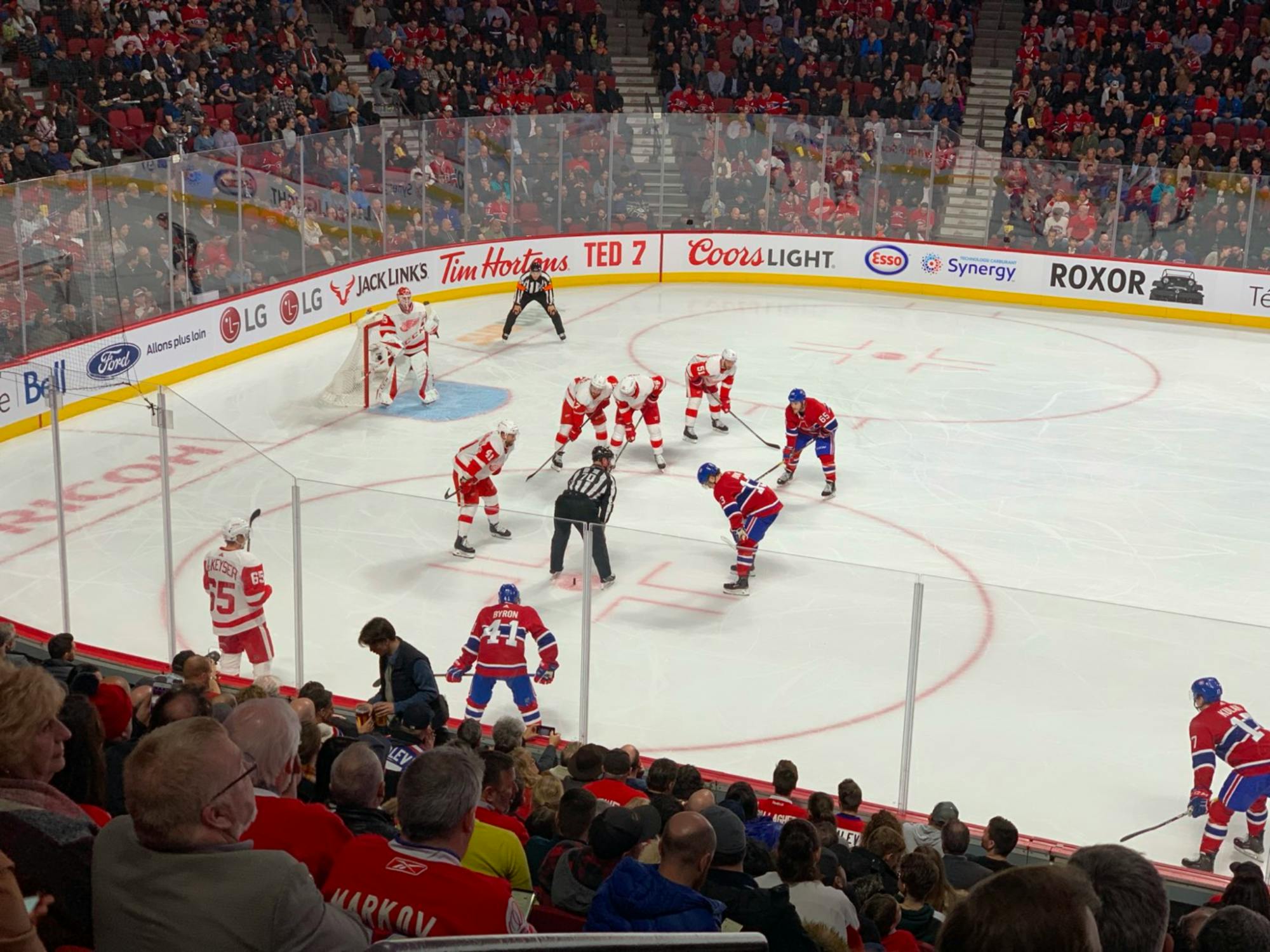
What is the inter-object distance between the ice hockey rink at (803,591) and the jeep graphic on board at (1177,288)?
7861mm

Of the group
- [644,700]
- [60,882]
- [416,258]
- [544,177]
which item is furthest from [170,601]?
[544,177]

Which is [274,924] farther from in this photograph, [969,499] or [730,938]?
[969,499]

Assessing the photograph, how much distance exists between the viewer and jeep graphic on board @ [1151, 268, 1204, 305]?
2297 centimetres

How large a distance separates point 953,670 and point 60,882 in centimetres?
546

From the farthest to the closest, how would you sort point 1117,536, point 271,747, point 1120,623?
point 1117,536 → point 1120,623 → point 271,747

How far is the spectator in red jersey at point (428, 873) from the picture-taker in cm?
329

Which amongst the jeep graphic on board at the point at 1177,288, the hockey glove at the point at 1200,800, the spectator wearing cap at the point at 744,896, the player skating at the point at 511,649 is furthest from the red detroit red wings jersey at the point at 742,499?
the jeep graphic on board at the point at 1177,288

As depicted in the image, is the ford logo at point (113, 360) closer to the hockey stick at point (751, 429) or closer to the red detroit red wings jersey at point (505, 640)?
the hockey stick at point (751, 429)

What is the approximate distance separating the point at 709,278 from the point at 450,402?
903 centimetres

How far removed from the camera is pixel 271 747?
389 cm

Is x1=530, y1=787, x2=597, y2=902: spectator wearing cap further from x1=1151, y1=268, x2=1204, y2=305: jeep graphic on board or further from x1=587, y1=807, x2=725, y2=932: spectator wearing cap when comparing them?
x1=1151, y1=268, x2=1204, y2=305: jeep graphic on board

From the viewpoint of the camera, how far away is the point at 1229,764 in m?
7.48

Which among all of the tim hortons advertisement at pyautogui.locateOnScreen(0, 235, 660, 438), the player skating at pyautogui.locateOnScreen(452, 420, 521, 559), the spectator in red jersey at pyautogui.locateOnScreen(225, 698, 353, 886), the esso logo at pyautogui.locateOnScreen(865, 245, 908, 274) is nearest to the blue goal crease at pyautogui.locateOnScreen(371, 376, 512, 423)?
the tim hortons advertisement at pyautogui.locateOnScreen(0, 235, 660, 438)

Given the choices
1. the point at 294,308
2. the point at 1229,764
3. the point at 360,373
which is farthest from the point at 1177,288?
the point at 1229,764
